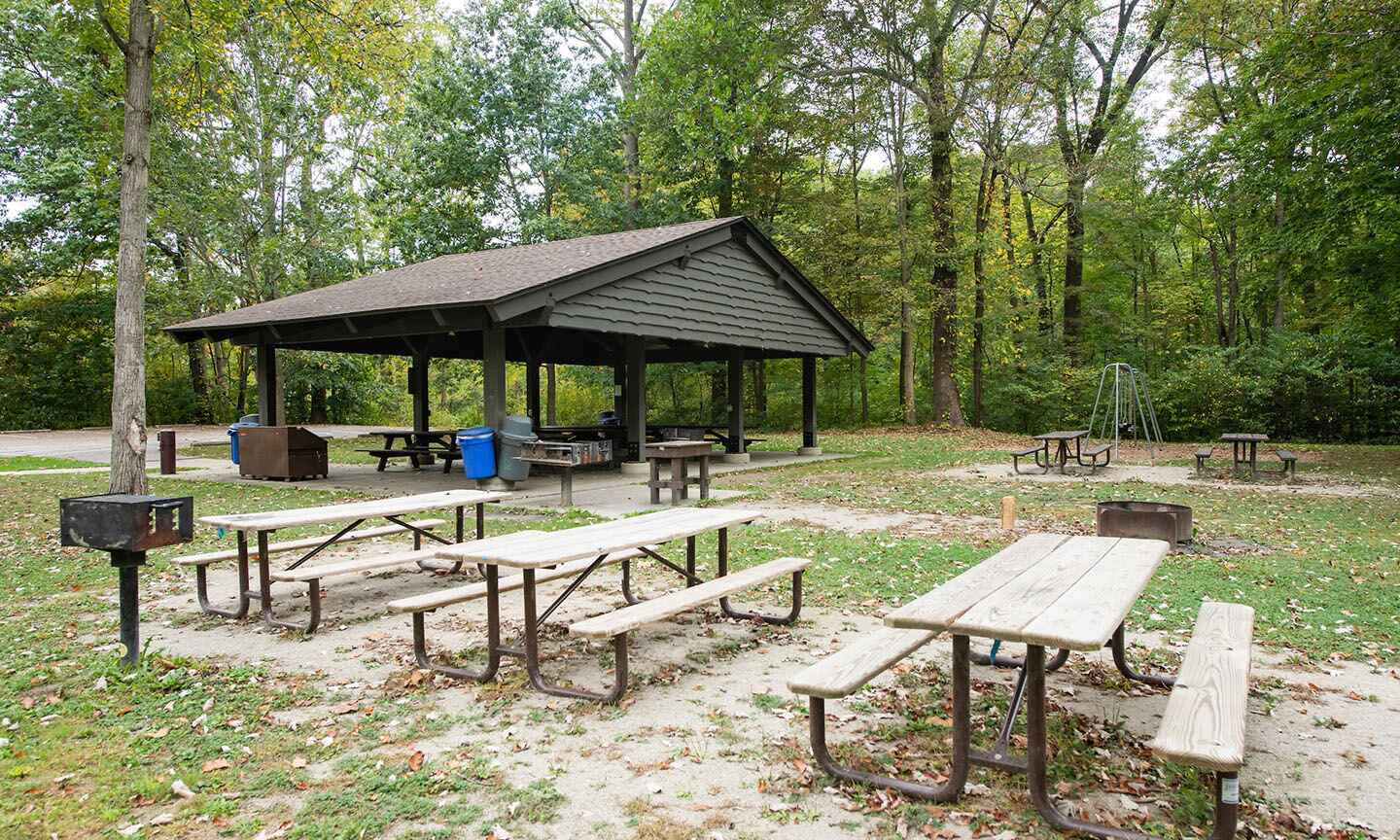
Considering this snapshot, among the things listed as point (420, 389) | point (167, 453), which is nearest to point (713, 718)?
point (167, 453)

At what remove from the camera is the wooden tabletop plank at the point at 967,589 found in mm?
2600

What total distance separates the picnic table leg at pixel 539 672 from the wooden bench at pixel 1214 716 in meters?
2.08

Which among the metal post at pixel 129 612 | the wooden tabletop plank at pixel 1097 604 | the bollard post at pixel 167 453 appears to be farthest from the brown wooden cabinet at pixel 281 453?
the wooden tabletop plank at pixel 1097 604

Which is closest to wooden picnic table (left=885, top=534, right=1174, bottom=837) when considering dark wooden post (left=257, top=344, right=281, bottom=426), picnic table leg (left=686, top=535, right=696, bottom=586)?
picnic table leg (left=686, top=535, right=696, bottom=586)

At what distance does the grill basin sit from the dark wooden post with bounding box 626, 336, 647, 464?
8.10 metres

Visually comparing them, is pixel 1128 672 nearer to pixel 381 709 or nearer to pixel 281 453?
pixel 381 709

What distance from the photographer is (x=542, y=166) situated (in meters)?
25.6

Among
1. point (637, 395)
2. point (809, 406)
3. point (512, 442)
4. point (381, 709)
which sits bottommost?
point (381, 709)

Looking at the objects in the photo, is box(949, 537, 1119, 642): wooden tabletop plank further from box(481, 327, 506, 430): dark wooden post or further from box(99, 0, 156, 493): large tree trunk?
box(99, 0, 156, 493): large tree trunk

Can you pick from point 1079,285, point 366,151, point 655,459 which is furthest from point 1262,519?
point 366,151

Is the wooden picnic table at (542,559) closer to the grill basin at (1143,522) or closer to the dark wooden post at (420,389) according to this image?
the grill basin at (1143,522)

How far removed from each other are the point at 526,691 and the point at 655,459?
648 cm

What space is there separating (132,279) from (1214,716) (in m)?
10.6

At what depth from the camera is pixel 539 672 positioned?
390cm
